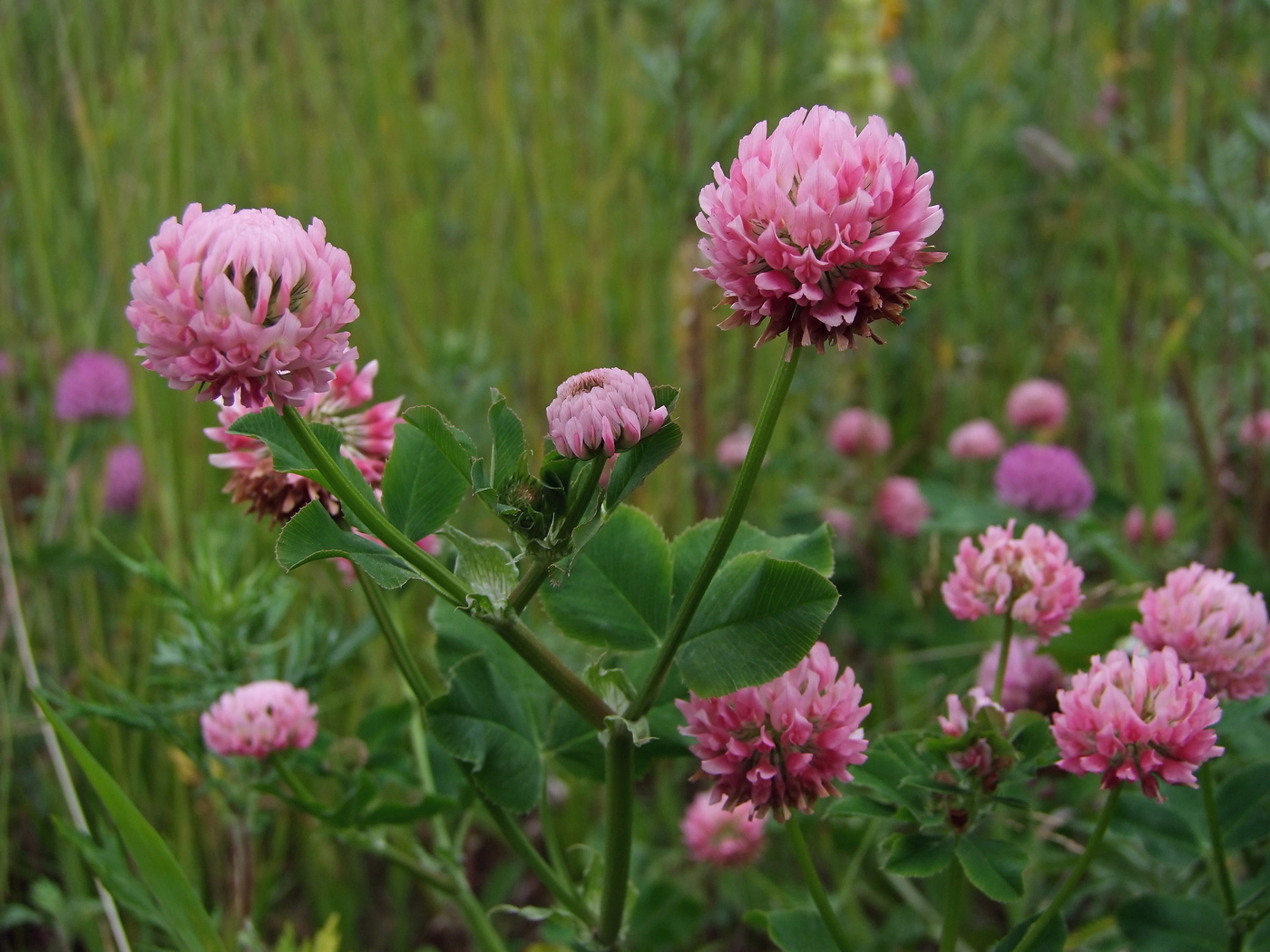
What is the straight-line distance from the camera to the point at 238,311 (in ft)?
1.50

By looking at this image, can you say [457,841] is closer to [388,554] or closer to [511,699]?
[511,699]

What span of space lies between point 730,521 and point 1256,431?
1.24 metres

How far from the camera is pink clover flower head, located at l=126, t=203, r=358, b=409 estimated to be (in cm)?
46

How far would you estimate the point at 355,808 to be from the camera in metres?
0.74

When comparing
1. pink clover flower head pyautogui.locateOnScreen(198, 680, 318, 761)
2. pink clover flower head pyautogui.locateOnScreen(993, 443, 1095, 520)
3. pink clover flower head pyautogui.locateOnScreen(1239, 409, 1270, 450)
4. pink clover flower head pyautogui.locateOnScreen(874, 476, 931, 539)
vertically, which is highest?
pink clover flower head pyautogui.locateOnScreen(198, 680, 318, 761)

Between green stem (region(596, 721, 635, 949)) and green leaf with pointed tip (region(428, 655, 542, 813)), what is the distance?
59 mm

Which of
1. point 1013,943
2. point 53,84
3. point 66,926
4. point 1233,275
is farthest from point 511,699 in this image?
point 53,84

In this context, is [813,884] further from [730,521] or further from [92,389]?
[92,389]

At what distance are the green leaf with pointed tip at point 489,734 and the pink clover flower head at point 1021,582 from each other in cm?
28

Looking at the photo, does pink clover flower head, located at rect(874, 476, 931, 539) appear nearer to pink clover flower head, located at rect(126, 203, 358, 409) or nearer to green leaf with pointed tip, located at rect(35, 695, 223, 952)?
green leaf with pointed tip, located at rect(35, 695, 223, 952)

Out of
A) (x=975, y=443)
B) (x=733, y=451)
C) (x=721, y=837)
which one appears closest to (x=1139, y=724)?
(x=721, y=837)

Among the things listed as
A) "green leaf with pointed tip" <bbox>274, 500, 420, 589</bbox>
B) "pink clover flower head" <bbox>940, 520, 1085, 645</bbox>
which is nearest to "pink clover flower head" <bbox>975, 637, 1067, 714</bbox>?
"pink clover flower head" <bbox>940, 520, 1085, 645</bbox>

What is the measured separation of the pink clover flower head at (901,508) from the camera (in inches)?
68.8

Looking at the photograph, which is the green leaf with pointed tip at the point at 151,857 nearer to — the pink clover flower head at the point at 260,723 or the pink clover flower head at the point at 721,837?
the pink clover flower head at the point at 260,723
